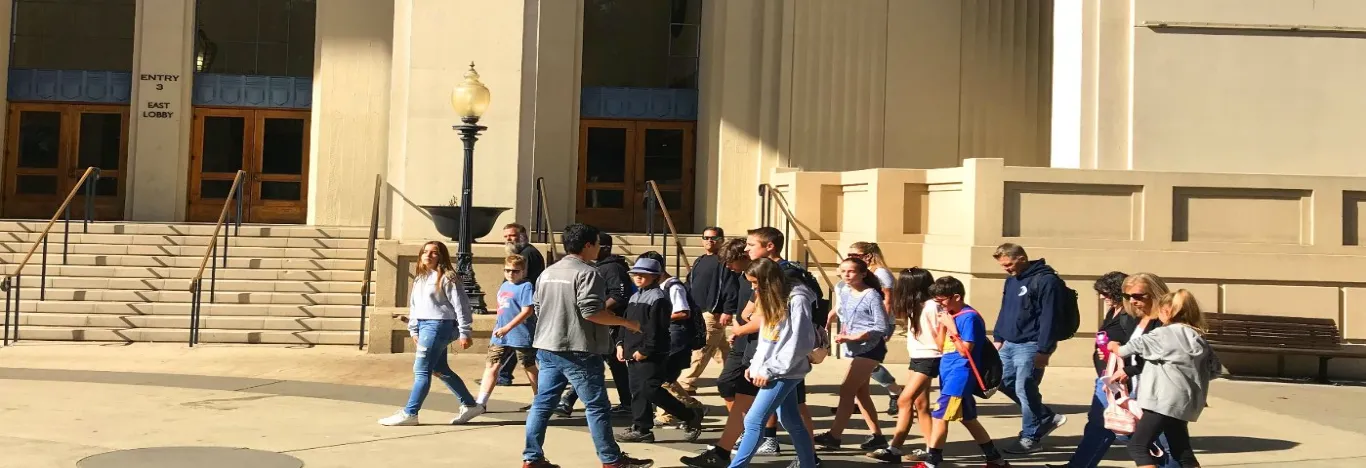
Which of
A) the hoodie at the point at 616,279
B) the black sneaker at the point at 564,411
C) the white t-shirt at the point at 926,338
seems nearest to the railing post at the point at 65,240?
the black sneaker at the point at 564,411

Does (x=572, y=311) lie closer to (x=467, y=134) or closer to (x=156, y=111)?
(x=467, y=134)

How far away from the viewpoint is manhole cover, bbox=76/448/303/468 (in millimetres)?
8273

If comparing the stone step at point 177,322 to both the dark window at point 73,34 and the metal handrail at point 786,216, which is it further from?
the dark window at point 73,34

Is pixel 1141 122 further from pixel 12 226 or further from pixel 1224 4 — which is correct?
pixel 12 226

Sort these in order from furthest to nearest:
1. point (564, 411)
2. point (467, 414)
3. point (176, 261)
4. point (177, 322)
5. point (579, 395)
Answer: point (176, 261), point (177, 322), point (564, 411), point (467, 414), point (579, 395)

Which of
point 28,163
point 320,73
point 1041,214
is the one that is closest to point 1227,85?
point 1041,214

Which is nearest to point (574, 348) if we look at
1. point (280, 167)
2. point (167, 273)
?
point (167, 273)

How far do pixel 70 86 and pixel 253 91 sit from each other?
11.3ft

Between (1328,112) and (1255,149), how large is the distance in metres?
Answer: 1.03

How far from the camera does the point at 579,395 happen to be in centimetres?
795

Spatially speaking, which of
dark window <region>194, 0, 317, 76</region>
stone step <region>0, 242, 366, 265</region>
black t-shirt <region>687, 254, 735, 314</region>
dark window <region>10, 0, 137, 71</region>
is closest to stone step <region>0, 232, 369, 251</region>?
stone step <region>0, 242, 366, 265</region>

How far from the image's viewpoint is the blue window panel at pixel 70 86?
25.0m

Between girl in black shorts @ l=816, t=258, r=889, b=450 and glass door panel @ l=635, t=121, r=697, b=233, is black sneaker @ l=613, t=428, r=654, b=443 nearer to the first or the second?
girl in black shorts @ l=816, t=258, r=889, b=450

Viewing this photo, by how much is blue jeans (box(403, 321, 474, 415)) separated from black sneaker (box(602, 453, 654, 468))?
211cm
